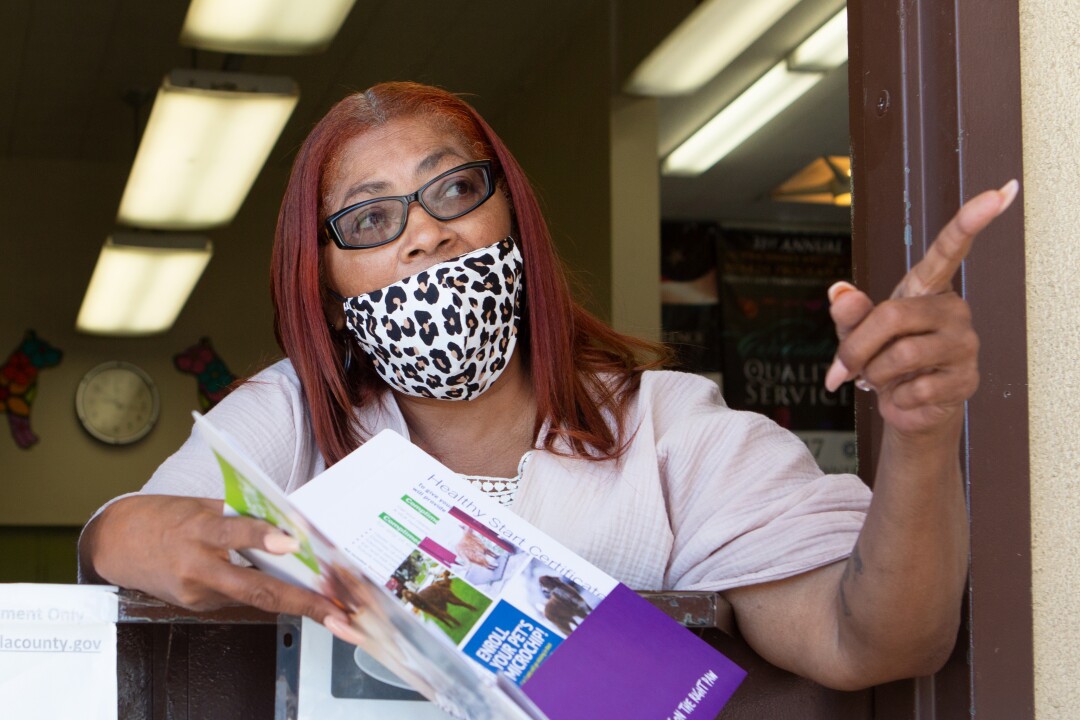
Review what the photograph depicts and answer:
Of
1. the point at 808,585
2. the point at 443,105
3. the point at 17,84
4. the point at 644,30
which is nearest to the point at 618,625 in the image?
the point at 808,585

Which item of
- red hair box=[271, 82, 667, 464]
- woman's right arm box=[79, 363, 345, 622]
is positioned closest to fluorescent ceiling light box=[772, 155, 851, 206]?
red hair box=[271, 82, 667, 464]

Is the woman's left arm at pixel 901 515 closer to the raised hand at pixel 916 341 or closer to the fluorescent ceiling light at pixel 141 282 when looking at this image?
the raised hand at pixel 916 341

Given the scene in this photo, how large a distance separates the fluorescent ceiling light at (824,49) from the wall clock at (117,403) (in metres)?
4.58

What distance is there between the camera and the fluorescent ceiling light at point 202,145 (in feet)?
13.6

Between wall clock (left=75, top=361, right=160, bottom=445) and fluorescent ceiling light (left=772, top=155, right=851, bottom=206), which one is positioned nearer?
fluorescent ceiling light (left=772, top=155, right=851, bottom=206)

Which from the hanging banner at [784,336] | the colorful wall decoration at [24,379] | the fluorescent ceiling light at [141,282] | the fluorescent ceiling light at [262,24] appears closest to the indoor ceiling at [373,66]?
the hanging banner at [784,336]

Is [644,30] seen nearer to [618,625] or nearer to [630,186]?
[630,186]

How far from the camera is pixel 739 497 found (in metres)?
1.54

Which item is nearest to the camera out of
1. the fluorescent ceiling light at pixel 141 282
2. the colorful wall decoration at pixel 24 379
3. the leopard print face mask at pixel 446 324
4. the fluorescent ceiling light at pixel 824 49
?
the leopard print face mask at pixel 446 324

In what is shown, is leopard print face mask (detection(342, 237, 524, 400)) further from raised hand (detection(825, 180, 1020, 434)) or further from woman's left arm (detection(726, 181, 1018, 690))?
raised hand (detection(825, 180, 1020, 434))

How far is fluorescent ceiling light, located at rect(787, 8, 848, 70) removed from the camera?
16.2 ft

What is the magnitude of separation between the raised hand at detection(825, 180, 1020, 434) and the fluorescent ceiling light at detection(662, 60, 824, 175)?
4.41 m

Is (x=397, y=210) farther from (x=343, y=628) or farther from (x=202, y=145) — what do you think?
(x=202, y=145)

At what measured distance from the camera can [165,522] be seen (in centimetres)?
123
